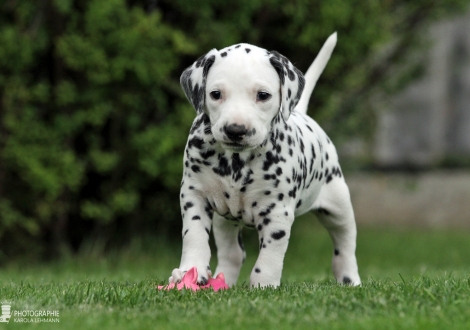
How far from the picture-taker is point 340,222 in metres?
5.57

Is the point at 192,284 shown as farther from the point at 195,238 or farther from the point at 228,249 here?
the point at 228,249

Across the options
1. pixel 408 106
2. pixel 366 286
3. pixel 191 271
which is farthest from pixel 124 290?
pixel 408 106

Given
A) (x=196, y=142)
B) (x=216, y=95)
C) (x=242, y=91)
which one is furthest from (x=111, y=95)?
(x=242, y=91)

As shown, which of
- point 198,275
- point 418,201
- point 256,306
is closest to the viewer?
point 256,306

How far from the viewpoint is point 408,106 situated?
16.0 m

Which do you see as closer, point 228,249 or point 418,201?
point 228,249

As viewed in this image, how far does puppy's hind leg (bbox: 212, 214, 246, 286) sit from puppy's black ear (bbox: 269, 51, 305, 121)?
1.09 meters

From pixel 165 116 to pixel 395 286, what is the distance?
545 centimetres

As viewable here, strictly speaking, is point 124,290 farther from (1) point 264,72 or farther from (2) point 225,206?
(1) point 264,72

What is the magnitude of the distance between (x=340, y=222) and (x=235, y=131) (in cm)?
165

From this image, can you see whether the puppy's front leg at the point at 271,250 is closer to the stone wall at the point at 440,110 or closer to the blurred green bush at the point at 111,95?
the blurred green bush at the point at 111,95

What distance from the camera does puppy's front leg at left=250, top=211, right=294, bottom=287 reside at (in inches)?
183

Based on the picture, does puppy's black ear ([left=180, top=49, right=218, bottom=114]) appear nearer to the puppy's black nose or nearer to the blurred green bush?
the puppy's black nose

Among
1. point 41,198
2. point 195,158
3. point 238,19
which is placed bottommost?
point 41,198
